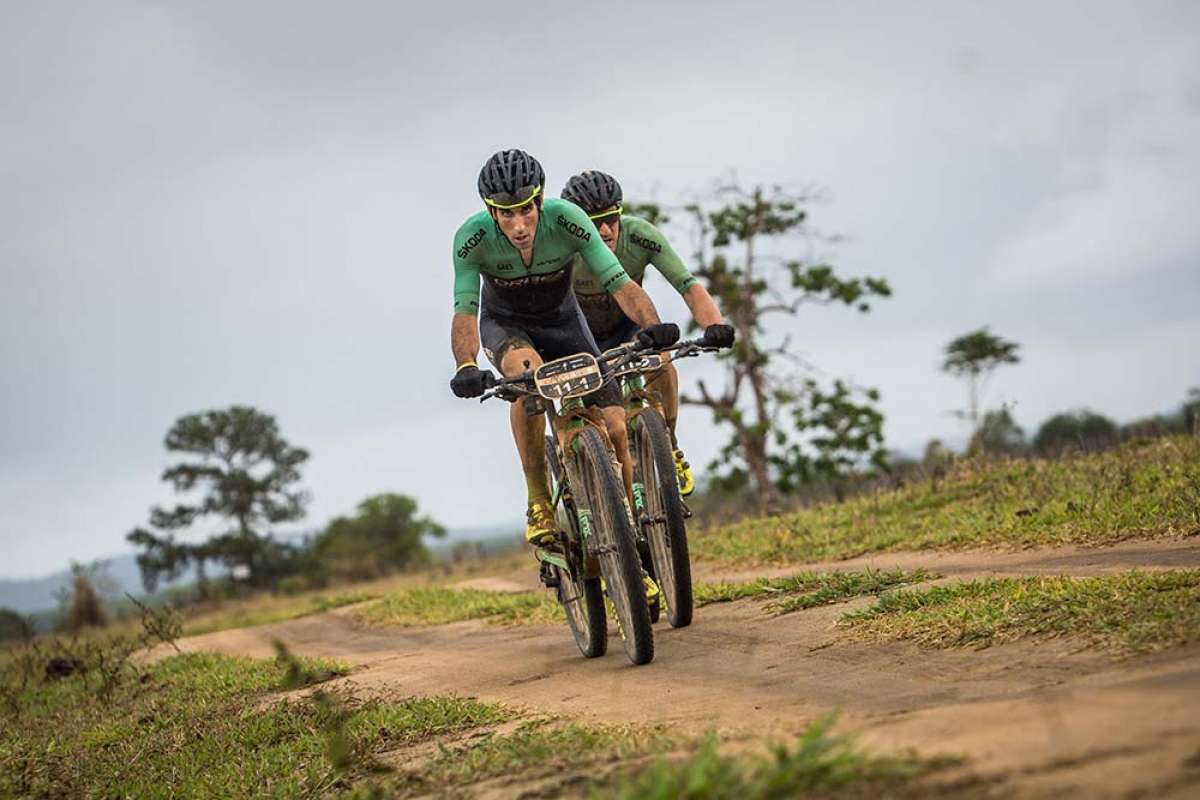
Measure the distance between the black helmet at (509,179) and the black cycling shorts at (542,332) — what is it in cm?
94

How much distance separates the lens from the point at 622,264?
979 cm

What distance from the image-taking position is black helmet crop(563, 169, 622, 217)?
9516 mm

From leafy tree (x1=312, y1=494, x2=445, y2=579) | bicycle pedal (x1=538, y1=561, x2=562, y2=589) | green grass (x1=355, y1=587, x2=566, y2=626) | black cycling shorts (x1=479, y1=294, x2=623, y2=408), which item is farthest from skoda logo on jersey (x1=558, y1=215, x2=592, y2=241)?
leafy tree (x1=312, y1=494, x2=445, y2=579)

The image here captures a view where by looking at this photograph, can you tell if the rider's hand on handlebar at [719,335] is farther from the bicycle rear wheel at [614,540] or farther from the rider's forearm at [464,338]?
the rider's forearm at [464,338]

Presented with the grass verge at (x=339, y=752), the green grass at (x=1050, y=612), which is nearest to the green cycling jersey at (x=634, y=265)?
the green grass at (x=1050, y=612)

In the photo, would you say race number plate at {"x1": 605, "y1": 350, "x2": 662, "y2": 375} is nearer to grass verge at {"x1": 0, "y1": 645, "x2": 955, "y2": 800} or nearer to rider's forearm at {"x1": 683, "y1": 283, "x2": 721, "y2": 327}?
rider's forearm at {"x1": 683, "y1": 283, "x2": 721, "y2": 327}

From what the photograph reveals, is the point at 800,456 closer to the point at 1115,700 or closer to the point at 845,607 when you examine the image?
the point at 845,607

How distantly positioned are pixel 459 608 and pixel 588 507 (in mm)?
6910

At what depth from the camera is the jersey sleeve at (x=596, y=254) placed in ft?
25.0

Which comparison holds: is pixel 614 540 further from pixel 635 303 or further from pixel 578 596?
pixel 635 303

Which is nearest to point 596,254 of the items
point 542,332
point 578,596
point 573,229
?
point 573,229

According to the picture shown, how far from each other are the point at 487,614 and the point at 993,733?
9.77 metres

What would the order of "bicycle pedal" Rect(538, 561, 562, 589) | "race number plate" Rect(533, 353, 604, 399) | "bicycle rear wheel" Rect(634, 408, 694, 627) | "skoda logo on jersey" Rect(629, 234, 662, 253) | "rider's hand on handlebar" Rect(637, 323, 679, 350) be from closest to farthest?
"rider's hand on handlebar" Rect(637, 323, 679, 350)
"race number plate" Rect(533, 353, 604, 399)
"bicycle rear wheel" Rect(634, 408, 694, 627)
"bicycle pedal" Rect(538, 561, 562, 589)
"skoda logo on jersey" Rect(629, 234, 662, 253)

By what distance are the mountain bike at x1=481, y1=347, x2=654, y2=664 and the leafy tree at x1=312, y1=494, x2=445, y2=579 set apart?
60336mm
